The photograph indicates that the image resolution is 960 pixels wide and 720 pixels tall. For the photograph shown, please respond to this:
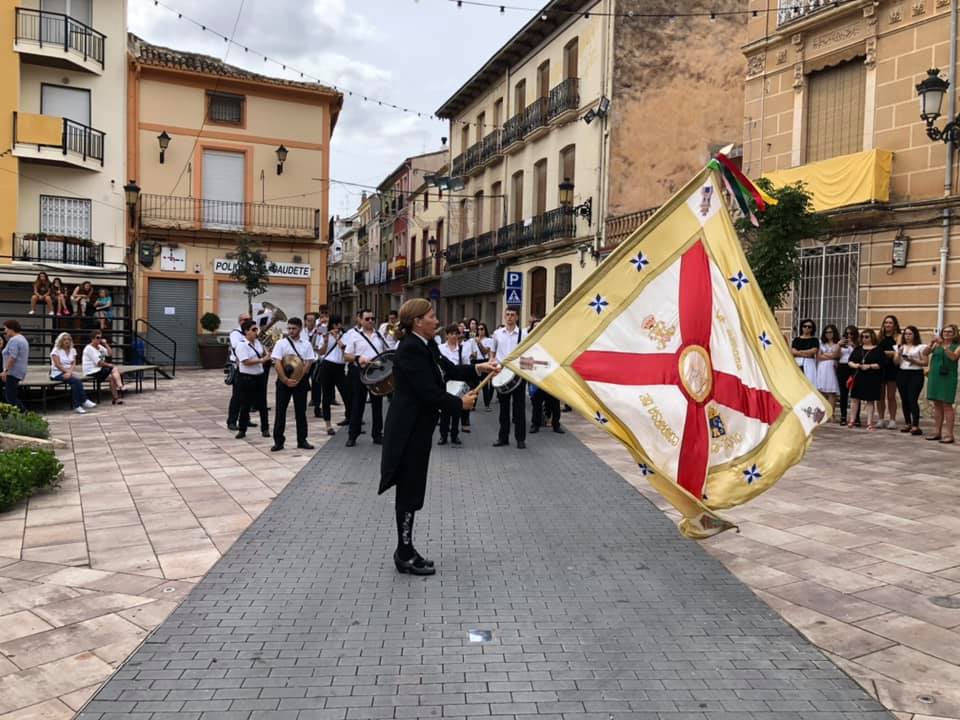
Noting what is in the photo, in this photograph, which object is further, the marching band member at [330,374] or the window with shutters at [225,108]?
the window with shutters at [225,108]

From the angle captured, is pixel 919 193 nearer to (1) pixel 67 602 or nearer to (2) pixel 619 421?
(2) pixel 619 421

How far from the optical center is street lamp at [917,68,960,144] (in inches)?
475

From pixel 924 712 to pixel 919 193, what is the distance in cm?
1231

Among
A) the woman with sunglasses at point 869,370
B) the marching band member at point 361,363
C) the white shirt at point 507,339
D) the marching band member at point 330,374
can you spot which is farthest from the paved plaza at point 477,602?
the woman with sunglasses at point 869,370

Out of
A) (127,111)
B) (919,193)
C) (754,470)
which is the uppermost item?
(127,111)

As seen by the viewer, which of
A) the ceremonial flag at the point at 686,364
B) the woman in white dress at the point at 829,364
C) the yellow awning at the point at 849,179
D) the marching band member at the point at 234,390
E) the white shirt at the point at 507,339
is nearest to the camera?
the ceremonial flag at the point at 686,364

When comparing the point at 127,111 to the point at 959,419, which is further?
the point at 127,111

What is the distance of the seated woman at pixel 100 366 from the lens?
49.6 ft

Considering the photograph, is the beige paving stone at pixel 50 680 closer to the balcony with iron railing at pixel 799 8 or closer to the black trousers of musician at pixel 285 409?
the black trousers of musician at pixel 285 409

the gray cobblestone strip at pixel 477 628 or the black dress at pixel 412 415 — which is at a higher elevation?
the black dress at pixel 412 415

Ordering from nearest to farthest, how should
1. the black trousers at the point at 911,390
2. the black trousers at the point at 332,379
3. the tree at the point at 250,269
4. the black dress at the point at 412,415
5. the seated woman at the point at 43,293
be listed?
the black dress at the point at 412,415 → the black trousers at the point at 911,390 → the black trousers at the point at 332,379 → the seated woman at the point at 43,293 → the tree at the point at 250,269

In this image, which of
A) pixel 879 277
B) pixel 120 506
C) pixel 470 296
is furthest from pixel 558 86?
pixel 120 506

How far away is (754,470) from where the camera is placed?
15.8ft

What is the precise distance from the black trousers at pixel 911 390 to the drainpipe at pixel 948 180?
1682 mm
